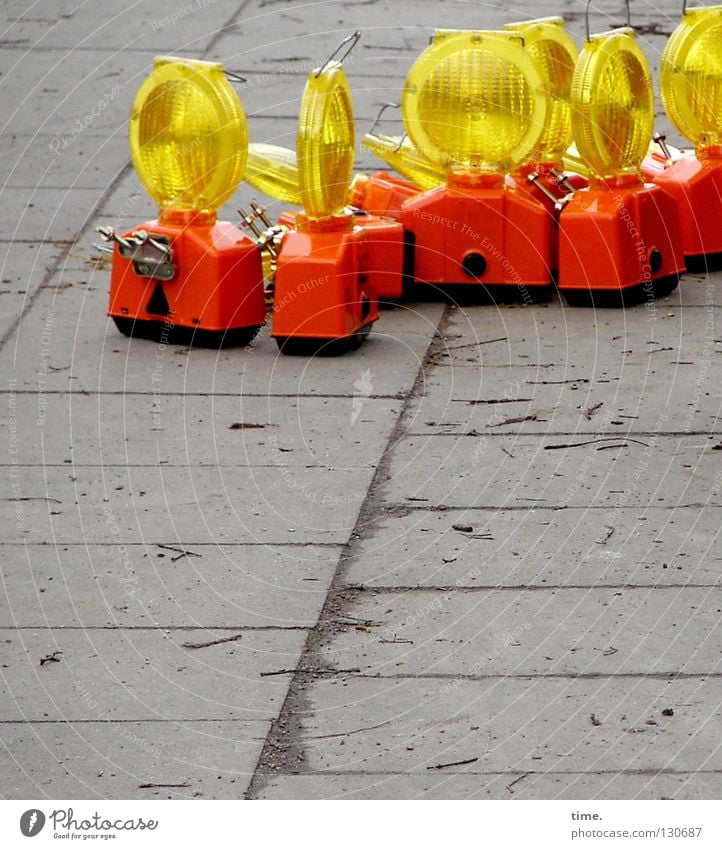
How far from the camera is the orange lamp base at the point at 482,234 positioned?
625cm

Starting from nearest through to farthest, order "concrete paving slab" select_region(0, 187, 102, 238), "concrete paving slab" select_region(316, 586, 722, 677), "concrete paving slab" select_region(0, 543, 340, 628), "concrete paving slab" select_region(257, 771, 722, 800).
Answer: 1. "concrete paving slab" select_region(257, 771, 722, 800)
2. "concrete paving slab" select_region(316, 586, 722, 677)
3. "concrete paving slab" select_region(0, 543, 340, 628)
4. "concrete paving slab" select_region(0, 187, 102, 238)

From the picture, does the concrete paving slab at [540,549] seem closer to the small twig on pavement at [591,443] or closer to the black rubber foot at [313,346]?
the small twig on pavement at [591,443]

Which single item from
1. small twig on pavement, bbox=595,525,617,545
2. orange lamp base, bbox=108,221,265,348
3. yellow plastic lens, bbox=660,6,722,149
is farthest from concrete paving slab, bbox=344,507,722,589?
yellow plastic lens, bbox=660,6,722,149

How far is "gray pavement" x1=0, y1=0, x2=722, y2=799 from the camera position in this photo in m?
3.58

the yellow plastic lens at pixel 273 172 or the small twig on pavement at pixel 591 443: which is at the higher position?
the yellow plastic lens at pixel 273 172

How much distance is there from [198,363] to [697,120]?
2.32 m

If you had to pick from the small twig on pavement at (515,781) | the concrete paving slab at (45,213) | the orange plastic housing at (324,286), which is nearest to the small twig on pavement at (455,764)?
the small twig on pavement at (515,781)

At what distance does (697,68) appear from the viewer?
669 cm

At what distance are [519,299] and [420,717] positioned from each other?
120 inches

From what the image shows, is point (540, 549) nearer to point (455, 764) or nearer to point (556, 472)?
point (556, 472)

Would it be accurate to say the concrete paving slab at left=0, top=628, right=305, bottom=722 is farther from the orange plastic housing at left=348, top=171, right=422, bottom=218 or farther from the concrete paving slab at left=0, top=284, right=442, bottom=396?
the orange plastic housing at left=348, top=171, right=422, bottom=218
